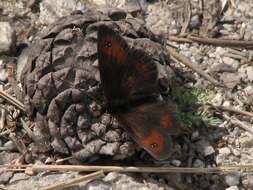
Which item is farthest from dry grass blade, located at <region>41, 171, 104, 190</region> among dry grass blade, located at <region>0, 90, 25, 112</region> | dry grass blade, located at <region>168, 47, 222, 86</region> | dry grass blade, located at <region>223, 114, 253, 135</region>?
dry grass blade, located at <region>168, 47, 222, 86</region>

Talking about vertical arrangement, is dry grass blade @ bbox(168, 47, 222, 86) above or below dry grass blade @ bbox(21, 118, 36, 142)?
above

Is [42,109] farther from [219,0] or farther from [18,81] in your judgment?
[219,0]

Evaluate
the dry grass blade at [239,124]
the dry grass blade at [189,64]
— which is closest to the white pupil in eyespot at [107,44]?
the dry grass blade at [189,64]

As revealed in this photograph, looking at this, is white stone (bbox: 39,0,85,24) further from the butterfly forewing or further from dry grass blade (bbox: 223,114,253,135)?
dry grass blade (bbox: 223,114,253,135)

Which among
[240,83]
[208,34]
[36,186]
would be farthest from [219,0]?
[36,186]

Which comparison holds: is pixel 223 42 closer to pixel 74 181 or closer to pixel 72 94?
pixel 72 94
